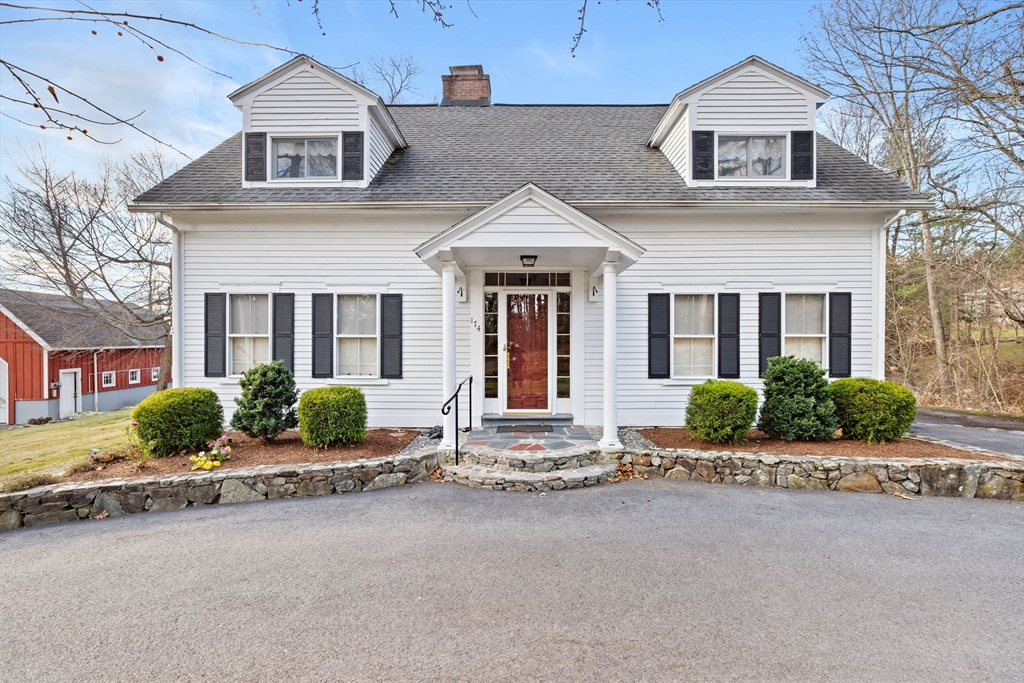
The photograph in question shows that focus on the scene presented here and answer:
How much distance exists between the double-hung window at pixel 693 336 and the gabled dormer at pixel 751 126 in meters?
2.13

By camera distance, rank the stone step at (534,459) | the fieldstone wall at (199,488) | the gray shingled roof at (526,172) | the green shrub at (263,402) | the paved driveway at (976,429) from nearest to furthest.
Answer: the fieldstone wall at (199,488) < the stone step at (534,459) < the green shrub at (263,402) < the paved driveway at (976,429) < the gray shingled roof at (526,172)

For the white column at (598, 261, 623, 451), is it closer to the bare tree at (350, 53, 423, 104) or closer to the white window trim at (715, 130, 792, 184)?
the white window trim at (715, 130, 792, 184)

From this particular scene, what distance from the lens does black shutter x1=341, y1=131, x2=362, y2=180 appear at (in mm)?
8273

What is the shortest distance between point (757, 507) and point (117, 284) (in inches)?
654

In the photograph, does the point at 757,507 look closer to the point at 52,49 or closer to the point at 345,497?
the point at 345,497

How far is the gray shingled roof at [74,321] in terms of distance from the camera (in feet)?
45.0

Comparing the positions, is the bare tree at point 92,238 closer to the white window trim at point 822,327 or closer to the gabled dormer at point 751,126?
the gabled dormer at point 751,126

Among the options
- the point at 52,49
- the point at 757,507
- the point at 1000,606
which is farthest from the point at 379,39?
the point at 1000,606

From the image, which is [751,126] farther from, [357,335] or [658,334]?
[357,335]

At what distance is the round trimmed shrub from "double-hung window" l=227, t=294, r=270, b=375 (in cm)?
713

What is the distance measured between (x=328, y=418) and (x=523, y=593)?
154 inches

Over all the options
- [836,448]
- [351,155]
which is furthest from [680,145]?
[351,155]

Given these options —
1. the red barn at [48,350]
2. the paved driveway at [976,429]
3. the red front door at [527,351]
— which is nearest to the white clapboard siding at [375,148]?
the red front door at [527,351]

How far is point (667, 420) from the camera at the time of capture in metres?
8.20
